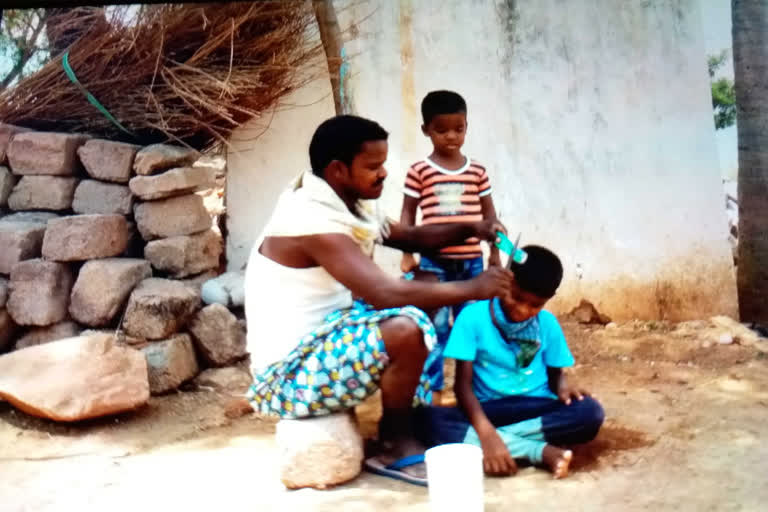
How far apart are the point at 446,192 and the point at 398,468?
3.54ft

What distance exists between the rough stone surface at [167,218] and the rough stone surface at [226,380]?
0.68 meters

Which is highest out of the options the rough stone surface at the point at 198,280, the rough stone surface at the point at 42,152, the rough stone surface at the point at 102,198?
the rough stone surface at the point at 42,152

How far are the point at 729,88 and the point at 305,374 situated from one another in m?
3.18

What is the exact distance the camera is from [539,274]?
7.80 feet

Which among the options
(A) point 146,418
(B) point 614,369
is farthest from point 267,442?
(B) point 614,369

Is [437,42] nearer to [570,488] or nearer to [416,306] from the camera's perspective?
[416,306]

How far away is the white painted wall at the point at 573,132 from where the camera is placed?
3.82 m

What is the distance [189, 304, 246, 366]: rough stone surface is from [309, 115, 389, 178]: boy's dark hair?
1.33 metres

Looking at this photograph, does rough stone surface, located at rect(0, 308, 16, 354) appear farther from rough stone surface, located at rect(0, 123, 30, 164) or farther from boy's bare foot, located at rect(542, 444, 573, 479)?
boy's bare foot, located at rect(542, 444, 573, 479)

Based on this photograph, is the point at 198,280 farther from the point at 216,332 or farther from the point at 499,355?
the point at 499,355

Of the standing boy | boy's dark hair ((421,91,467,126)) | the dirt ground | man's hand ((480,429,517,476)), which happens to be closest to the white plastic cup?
the dirt ground

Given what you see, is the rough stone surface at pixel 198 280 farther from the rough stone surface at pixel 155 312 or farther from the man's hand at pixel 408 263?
the man's hand at pixel 408 263

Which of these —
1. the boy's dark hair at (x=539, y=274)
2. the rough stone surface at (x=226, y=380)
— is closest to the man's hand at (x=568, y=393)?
the boy's dark hair at (x=539, y=274)

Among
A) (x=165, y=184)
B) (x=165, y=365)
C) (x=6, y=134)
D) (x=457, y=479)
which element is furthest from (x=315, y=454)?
(x=6, y=134)
